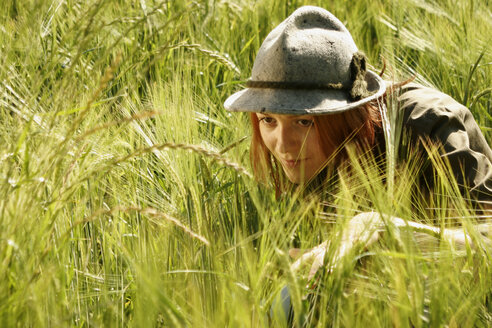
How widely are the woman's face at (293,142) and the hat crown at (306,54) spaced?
9 cm

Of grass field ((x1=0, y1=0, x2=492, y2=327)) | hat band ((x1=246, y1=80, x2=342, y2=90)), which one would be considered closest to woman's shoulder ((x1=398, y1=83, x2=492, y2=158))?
hat band ((x1=246, y1=80, x2=342, y2=90))

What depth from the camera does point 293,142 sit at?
166 centimetres

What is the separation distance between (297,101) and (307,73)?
0.08 meters

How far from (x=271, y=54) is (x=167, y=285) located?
71 cm

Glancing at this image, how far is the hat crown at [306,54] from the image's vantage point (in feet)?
5.48

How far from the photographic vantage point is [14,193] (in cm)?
104

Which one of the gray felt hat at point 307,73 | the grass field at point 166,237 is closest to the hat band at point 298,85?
the gray felt hat at point 307,73

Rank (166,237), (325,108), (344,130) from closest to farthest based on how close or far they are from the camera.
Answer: (166,237) < (325,108) < (344,130)

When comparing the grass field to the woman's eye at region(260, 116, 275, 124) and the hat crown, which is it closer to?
the woman's eye at region(260, 116, 275, 124)

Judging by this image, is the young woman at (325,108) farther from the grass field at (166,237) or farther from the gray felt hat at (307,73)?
the grass field at (166,237)

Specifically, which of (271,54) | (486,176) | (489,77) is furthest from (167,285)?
(489,77)

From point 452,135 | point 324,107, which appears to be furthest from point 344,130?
point 452,135

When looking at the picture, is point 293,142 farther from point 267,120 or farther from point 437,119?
point 437,119

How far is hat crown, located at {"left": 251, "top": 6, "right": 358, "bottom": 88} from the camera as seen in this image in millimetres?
1670
